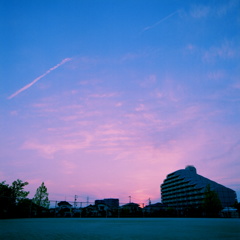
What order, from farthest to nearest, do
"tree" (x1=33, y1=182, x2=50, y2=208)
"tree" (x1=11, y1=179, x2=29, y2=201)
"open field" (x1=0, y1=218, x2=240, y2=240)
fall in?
"tree" (x1=33, y1=182, x2=50, y2=208)
"tree" (x1=11, y1=179, x2=29, y2=201)
"open field" (x1=0, y1=218, x2=240, y2=240)

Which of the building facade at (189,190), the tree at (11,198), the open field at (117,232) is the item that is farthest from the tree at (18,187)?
the building facade at (189,190)

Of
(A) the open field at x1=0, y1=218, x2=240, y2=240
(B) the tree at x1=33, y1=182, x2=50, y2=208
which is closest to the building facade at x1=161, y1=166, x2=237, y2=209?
(B) the tree at x1=33, y1=182, x2=50, y2=208

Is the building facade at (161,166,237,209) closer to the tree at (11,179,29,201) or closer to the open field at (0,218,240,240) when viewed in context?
the tree at (11,179,29,201)

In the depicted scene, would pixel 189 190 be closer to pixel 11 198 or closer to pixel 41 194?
pixel 41 194

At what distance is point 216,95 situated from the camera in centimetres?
1700

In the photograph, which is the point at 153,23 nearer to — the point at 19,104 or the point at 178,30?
the point at 178,30

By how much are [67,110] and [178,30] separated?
1046cm

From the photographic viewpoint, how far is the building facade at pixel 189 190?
3620 inches

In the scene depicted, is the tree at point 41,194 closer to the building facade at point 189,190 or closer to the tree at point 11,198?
the tree at point 11,198

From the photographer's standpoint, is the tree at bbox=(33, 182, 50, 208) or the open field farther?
the tree at bbox=(33, 182, 50, 208)

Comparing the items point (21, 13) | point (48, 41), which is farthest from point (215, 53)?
point (21, 13)

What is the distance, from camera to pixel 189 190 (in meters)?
97.4

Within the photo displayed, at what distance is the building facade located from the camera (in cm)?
9194

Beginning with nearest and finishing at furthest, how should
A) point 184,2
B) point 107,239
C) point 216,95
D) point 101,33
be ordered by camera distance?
point 107,239
point 184,2
point 101,33
point 216,95
